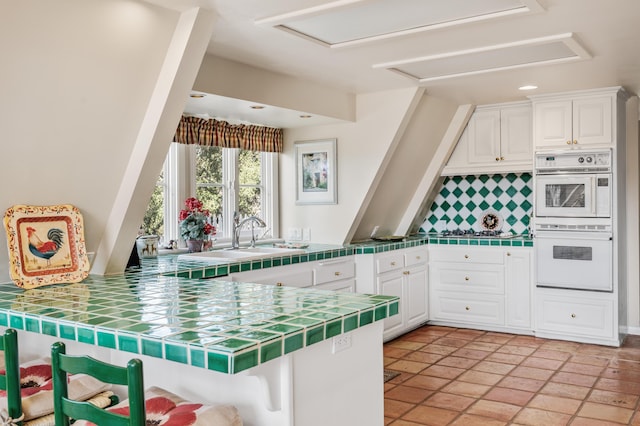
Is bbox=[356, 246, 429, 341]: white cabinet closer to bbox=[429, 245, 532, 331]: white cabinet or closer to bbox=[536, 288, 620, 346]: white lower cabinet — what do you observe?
bbox=[429, 245, 532, 331]: white cabinet

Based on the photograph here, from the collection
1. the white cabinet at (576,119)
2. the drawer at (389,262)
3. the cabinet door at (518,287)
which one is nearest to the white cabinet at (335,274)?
the drawer at (389,262)

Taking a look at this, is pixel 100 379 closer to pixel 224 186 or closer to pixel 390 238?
pixel 224 186

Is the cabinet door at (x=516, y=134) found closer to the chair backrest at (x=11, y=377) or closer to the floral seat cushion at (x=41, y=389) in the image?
the floral seat cushion at (x=41, y=389)

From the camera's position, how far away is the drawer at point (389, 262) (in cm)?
504

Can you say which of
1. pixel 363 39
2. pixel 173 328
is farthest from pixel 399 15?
pixel 173 328

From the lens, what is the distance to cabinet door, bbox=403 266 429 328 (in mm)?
5488

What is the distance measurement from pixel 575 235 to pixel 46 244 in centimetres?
417

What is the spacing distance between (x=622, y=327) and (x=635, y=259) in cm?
67

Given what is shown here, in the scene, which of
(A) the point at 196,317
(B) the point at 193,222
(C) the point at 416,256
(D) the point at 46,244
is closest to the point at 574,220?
(C) the point at 416,256

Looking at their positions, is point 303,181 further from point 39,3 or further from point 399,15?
point 39,3

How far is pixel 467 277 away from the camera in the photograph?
570cm

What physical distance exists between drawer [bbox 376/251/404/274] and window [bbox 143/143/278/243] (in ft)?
3.29

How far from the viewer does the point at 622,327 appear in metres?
5.24

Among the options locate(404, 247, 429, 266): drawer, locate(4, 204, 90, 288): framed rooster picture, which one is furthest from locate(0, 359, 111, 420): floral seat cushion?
locate(404, 247, 429, 266): drawer
